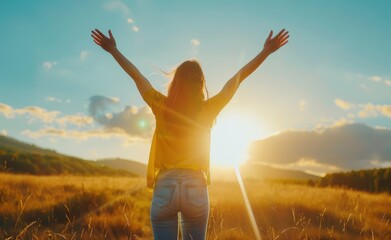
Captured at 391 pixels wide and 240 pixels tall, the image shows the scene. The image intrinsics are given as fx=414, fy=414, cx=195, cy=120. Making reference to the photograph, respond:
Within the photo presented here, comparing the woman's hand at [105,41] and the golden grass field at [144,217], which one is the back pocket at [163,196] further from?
the golden grass field at [144,217]

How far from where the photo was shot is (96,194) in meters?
10.6

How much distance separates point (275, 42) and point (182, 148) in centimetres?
143

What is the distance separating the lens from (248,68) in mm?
3350

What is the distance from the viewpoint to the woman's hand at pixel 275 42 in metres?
3.61

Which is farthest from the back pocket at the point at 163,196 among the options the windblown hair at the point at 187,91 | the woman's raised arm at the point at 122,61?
the woman's raised arm at the point at 122,61

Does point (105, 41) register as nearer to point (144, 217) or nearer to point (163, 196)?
point (163, 196)

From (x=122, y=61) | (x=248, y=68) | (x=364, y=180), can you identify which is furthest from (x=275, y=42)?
(x=364, y=180)

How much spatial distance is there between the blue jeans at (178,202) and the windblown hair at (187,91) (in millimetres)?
446

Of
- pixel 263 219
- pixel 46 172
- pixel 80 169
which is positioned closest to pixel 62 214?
pixel 263 219

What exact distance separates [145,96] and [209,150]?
62cm

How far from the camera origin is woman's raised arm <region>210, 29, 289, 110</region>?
3.11 meters

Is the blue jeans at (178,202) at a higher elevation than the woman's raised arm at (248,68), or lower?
lower

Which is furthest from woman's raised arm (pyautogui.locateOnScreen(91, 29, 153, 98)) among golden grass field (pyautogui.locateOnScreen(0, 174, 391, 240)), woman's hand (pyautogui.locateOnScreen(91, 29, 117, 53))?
golden grass field (pyautogui.locateOnScreen(0, 174, 391, 240))

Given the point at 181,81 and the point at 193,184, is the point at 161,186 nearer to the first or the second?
the point at 193,184
